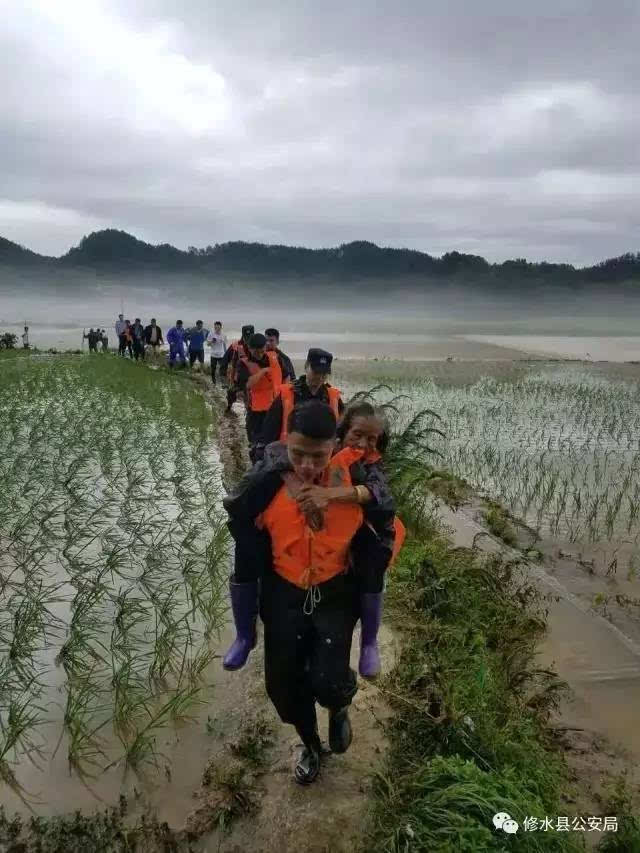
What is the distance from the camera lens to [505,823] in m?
1.90

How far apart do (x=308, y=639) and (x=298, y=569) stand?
29cm

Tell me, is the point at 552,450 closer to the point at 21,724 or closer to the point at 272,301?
the point at 21,724

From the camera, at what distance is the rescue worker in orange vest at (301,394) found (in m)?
3.74

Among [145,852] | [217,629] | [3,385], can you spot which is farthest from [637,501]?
[3,385]

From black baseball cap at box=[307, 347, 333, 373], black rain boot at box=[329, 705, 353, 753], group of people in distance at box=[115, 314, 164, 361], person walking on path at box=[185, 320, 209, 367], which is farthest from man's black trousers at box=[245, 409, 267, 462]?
group of people in distance at box=[115, 314, 164, 361]

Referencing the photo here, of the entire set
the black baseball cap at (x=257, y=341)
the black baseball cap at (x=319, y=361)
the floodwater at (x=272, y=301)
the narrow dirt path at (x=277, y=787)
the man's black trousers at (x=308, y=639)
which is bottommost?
the narrow dirt path at (x=277, y=787)

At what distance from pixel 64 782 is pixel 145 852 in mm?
528

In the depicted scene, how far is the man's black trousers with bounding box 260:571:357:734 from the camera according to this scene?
2.20 meters

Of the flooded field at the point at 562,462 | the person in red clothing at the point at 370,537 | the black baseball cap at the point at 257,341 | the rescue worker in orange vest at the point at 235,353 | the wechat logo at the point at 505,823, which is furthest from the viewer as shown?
the rescue worker in orange vest at the point at 235,353

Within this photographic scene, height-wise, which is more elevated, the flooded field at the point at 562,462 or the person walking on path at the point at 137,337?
the person walking on path at the point at 137,337

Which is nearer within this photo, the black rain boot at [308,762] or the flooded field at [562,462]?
the black rain boot at [308,762]

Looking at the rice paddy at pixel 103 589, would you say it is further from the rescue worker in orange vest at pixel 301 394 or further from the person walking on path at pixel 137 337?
the person walking on path at pixel 137 337

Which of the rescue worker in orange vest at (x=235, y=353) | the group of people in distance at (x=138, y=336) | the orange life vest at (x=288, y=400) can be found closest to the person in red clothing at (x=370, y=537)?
the orange life vest at (x=288, y=400)

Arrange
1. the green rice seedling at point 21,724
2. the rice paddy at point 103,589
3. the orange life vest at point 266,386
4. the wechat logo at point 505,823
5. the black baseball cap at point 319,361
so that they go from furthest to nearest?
the orange life vest at point 266,386 → the black baseball cap at point 319,361 → the rice paddy at point 103,589 → the green rice seedling at point 21,724 → the wechat logo at point 505,823
